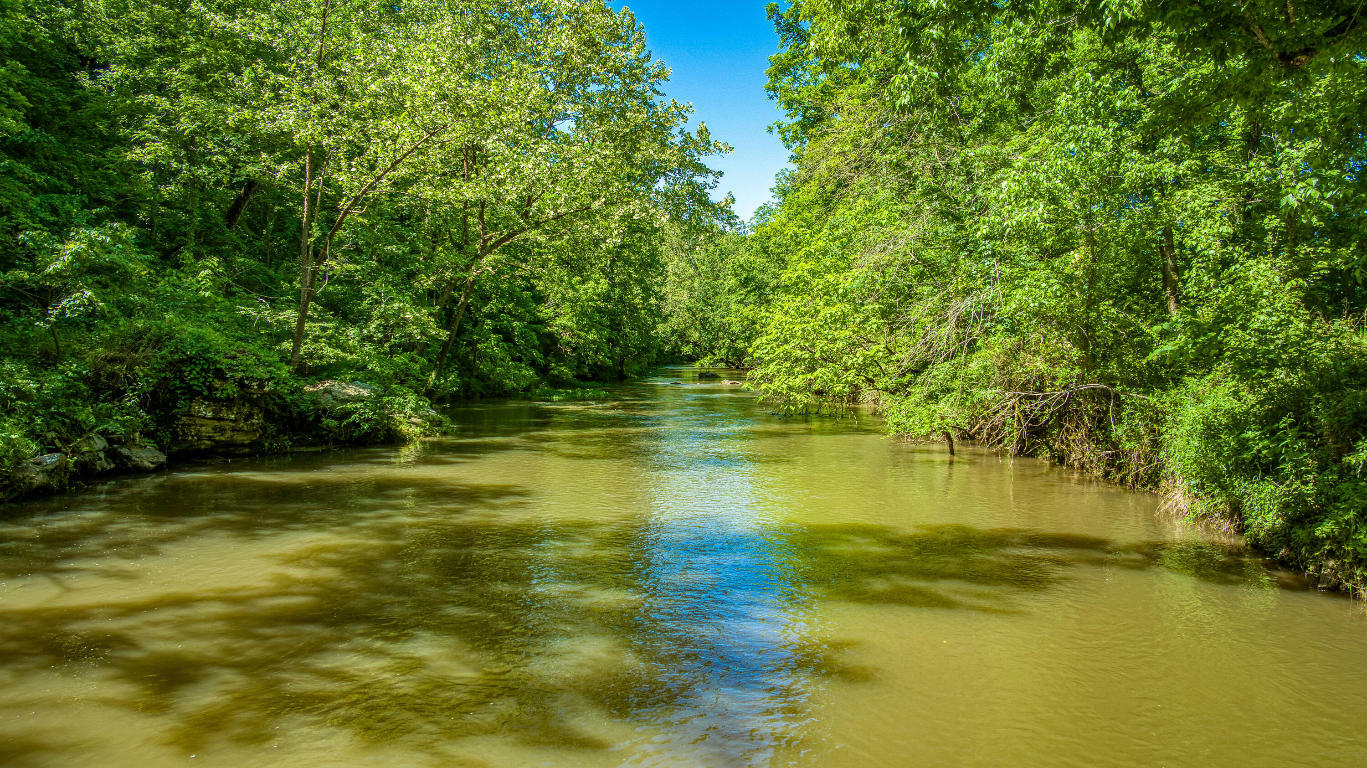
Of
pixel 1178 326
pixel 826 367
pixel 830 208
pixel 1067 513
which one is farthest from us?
pixel 830 208

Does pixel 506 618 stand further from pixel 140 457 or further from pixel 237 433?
pixel 237 433

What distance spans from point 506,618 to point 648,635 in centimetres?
140

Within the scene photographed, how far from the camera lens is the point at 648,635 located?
5.93m

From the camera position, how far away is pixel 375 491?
11352 millimetres

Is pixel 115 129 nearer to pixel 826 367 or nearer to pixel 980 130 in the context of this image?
pixel 826 367

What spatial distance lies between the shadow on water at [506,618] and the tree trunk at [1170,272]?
5042 millimetres

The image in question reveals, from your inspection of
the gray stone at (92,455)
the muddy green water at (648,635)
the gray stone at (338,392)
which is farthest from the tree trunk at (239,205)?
the muddy green water at (648,635)

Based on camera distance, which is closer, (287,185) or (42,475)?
(42,475)

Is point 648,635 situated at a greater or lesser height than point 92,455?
lesser

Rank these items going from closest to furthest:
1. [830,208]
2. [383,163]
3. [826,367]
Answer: [383,163], [826,367], [830,208]

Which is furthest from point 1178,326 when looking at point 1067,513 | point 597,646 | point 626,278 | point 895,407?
point 626,278

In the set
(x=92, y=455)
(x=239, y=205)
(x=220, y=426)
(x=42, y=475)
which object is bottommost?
(x=42, y=475)

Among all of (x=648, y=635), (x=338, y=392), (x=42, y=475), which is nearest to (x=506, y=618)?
(x=648, y=635)

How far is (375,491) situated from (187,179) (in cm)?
1285
